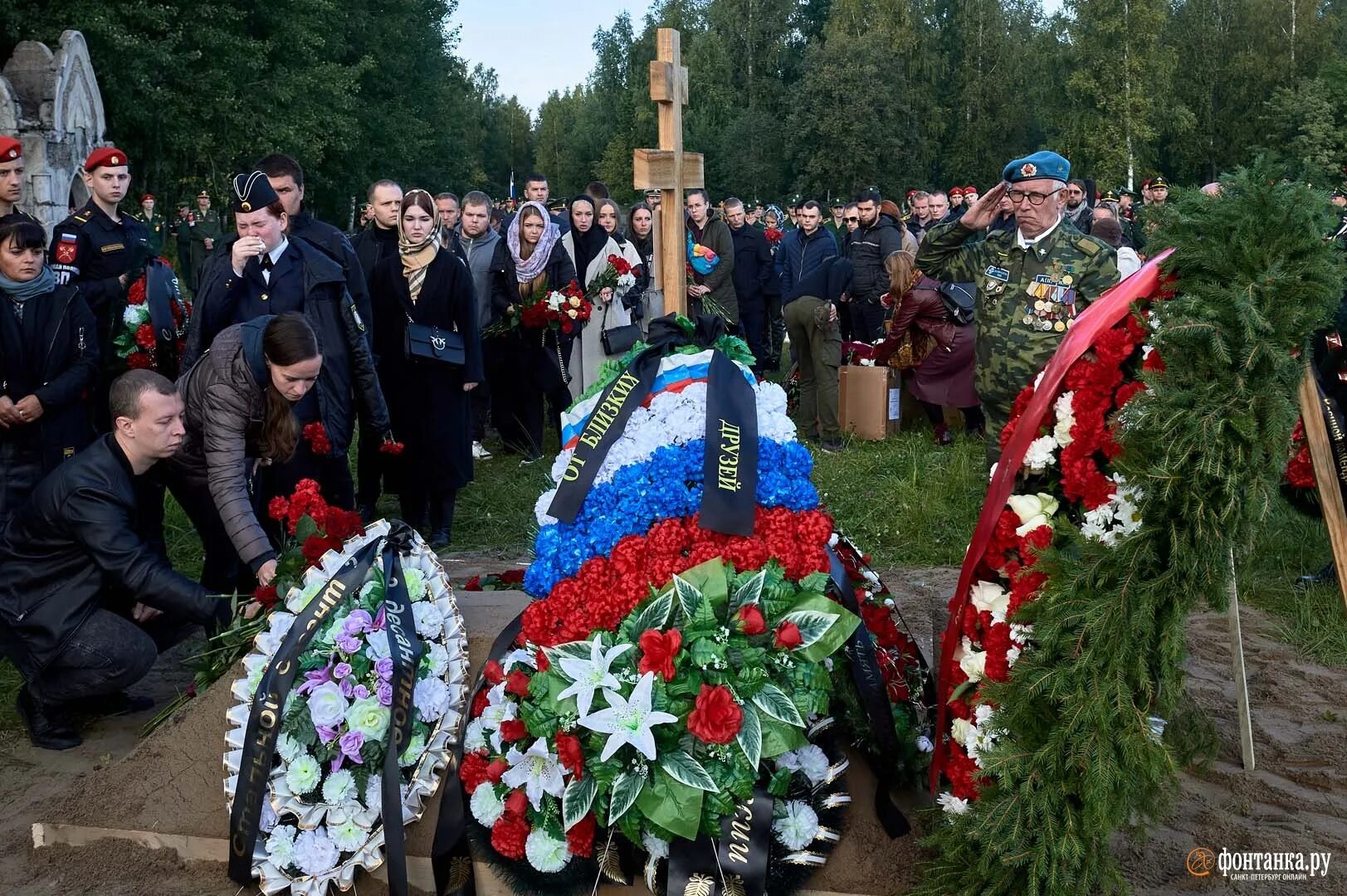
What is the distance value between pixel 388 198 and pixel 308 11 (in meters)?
24.9

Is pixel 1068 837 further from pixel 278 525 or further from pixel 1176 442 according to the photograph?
pixel 278 525

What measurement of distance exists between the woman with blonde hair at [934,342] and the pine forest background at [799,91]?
18.8 metres

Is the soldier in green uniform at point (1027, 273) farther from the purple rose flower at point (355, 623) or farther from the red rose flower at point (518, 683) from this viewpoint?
the purple rose flower at point (355, 623)

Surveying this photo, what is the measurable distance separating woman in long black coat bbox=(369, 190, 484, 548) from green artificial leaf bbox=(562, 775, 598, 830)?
4081mm

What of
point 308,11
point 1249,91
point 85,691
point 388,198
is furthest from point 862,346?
point 1249,91

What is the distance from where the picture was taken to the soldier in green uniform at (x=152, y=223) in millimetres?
6777

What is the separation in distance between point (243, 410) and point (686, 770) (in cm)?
259

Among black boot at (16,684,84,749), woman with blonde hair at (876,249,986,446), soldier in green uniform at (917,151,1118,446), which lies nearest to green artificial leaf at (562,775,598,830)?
black boot at (16,684,84,749)

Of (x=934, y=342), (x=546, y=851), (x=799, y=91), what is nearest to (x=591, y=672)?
(x=546, y=851)

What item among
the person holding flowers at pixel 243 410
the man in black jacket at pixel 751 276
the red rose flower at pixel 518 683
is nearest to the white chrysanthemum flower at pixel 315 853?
the red rose flower at pixel 518 683

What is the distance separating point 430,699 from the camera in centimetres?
386

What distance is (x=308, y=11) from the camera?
96.0 feet

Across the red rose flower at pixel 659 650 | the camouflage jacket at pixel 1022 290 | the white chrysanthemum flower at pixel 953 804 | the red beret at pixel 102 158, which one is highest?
the red beret at pixel 102 158

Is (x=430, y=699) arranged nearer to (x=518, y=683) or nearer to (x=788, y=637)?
(x=518, y=683)
